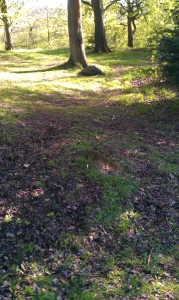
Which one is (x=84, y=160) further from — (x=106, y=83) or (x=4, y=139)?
(x=106, y=83)

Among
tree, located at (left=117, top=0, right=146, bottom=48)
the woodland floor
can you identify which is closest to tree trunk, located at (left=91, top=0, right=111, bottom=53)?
tree, located at (left=117, top=0, right=146, bottom=48)

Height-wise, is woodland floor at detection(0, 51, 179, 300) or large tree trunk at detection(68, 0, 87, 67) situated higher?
large tree trunk at detection(68, 0, 87, 67)

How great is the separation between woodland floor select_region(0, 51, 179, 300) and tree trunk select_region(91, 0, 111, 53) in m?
13.7

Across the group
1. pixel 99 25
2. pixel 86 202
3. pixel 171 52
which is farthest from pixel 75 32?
pixel 86 202

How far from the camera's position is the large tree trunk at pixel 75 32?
15.9 metres

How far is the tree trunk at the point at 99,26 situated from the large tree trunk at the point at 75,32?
7.06m

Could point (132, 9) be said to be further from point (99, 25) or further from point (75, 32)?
point (75, 32)

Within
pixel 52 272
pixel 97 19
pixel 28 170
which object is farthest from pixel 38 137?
pixel 97 19

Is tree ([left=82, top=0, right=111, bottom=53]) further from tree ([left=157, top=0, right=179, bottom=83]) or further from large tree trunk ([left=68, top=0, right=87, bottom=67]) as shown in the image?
tree ([left=157, top=0, right=179, bottom=83])

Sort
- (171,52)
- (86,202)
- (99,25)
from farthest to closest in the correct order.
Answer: (99,25)
(171,52)
(86,202)

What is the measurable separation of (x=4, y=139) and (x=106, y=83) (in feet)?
25.6

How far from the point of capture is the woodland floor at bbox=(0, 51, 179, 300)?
15.2 feet

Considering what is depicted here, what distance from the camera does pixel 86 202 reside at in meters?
6.08

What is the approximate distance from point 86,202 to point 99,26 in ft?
63.3
